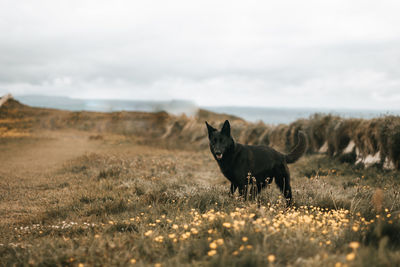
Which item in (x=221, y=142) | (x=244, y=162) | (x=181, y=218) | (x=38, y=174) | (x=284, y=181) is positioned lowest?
(x=38, y=174)

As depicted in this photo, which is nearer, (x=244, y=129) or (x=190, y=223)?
(x=190, y=223)

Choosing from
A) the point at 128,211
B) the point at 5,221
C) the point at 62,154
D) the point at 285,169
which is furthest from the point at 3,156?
the point at 285,169

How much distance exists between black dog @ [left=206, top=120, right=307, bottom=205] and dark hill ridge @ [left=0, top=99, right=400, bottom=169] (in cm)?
444

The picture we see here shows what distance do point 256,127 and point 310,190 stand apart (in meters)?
9.40

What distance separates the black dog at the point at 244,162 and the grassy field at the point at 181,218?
0.32 metres

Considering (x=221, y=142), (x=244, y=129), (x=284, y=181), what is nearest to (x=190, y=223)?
(x=221, y=142)

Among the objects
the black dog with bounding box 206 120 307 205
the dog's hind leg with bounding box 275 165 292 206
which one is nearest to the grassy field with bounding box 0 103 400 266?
the dog's hind leg with bounding box 275 165 292 206

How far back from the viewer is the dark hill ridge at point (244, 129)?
26.6 feet

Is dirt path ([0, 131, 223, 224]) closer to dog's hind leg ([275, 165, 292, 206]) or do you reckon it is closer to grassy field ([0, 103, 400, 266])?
grassy field ([0, 103, 400, 266])

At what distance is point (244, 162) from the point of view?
4.73 m

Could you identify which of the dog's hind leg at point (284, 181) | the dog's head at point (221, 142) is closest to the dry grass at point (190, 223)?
the dog's hind leg at point (284, 181)

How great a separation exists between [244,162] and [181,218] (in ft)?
4.97

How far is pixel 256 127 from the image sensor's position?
14.8m

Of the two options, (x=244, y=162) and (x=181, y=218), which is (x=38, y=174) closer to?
(x=181, y=218)
